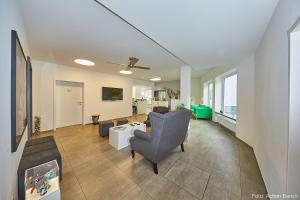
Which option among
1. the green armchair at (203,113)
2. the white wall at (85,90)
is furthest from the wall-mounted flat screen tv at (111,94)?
the green armchair at (203,113)

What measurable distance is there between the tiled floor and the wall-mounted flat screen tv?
10.4 ft

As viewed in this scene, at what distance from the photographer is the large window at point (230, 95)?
13.5ft

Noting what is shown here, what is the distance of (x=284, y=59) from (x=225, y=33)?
1.08 metres

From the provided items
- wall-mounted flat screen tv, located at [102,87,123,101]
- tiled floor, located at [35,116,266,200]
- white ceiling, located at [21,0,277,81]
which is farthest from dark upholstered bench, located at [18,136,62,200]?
wall-mounted flat screen tv, located at [102,87,123,101]

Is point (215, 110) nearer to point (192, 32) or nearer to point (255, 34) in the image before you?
point (255, 34)

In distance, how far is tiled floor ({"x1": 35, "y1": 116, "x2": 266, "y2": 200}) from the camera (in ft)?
4.97

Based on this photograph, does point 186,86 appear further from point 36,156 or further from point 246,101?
point 36,156

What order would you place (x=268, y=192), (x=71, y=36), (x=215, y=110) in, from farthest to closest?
(x=215, y=110) < (x=71, y=36) < (x=268, y=192)

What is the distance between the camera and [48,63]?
3.98 meters

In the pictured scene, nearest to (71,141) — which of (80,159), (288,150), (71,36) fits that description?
(80,159)

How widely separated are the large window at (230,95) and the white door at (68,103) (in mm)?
6403

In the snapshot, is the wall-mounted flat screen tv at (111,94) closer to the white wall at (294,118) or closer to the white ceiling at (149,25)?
the white ceiling at (149,25)

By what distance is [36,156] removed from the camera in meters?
1.57

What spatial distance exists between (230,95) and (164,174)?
4.19 m
